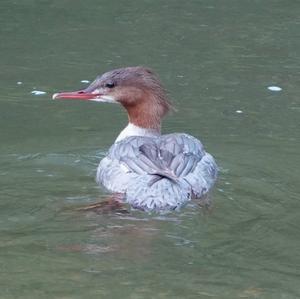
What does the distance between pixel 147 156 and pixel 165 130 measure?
78.6 inches

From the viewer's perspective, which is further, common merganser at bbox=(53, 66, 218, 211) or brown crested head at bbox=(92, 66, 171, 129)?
brown crested head at bbox=(92, 66, 171, 129)

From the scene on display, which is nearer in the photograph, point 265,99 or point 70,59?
point 265,99

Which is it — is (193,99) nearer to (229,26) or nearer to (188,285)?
(229,26)

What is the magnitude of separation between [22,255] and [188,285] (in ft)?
3.53

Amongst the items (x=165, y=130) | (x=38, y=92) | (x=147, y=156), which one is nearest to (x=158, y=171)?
(x=147, y=156)

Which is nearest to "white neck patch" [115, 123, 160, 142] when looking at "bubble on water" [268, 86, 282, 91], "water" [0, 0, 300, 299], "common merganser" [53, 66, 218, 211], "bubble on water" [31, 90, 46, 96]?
"common merganser" [53, 66, 218, 211]

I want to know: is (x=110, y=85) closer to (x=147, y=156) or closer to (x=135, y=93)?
(x=135, y=93)

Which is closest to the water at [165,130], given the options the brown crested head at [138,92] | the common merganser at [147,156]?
the common merganser at [147,156]

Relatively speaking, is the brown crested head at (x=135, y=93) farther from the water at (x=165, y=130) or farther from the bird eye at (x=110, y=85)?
the water at (x=165, y=130)

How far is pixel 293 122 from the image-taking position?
392 inches

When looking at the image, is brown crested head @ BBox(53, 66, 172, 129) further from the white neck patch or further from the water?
the water

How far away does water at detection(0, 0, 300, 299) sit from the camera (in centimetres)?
621

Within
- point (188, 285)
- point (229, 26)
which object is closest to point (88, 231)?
point (188, 285)

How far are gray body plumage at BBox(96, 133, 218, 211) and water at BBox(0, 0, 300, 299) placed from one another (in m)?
0.13
